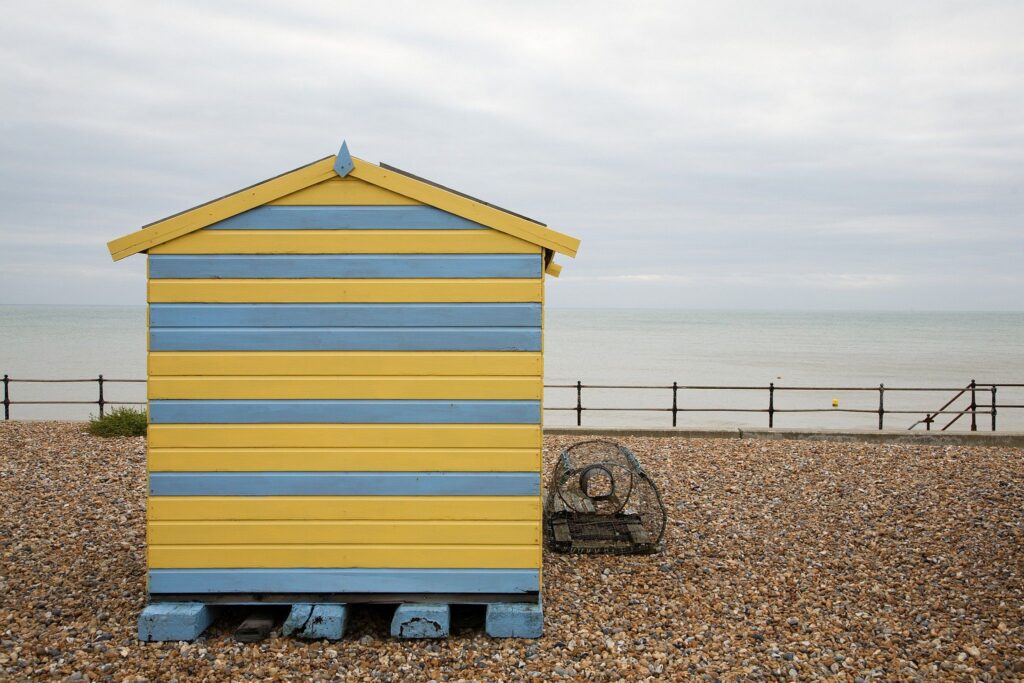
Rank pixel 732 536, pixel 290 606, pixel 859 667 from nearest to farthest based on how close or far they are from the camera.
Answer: pixel 859 667 < pixel 290 606 < pixel 732 536

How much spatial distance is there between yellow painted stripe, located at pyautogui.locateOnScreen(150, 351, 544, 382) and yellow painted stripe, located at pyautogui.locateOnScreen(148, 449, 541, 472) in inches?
18.8

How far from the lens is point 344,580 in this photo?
4633 millimetres

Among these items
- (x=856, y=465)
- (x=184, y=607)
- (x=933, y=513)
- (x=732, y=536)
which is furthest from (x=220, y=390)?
(x=856, y=465)

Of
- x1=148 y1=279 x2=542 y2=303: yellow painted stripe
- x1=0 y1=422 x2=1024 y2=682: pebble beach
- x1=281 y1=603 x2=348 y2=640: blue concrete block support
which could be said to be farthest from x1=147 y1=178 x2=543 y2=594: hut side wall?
x1=0 y1=422 x2=1024 y2=682: pebble beach

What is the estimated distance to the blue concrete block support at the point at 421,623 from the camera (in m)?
4.56

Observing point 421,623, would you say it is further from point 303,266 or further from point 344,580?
point 303,266

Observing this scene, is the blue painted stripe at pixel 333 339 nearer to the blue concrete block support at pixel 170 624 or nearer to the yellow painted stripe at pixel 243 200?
the yellow painted stripe at pixel 243 200

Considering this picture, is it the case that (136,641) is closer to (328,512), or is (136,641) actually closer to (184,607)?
(184,607)

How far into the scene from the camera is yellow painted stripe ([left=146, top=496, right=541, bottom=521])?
4.60 meters

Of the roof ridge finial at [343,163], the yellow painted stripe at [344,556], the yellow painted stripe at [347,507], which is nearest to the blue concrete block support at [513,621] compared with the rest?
the yellow painted stripe at [344,556]

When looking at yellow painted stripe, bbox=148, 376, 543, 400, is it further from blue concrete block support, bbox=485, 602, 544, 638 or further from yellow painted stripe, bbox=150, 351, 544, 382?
blue concrete block support, bbox=485, 602, 544, 638

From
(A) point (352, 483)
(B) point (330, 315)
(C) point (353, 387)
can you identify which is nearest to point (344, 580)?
(A) point (352, 483)

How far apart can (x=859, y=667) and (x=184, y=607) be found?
4040 millimetres

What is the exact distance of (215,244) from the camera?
4.58 m
